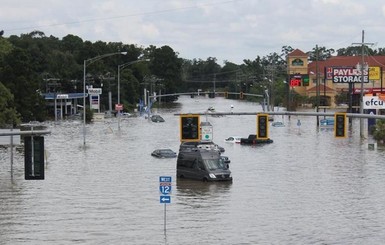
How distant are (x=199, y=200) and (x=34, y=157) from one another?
16070mm

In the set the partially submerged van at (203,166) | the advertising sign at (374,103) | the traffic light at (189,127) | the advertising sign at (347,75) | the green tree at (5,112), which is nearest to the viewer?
the traffic light at (189,127)

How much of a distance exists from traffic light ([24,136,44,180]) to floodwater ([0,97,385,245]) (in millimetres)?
3864

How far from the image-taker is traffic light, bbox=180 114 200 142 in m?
36.7

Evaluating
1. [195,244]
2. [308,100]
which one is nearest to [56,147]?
[195,244]

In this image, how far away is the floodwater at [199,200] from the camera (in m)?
35.2

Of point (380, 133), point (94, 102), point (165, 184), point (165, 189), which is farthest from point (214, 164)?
point (94, 102)

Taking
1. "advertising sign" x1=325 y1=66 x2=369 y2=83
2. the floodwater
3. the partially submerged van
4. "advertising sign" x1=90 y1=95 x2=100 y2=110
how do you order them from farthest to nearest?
"advertising sign" x1=90 y1=95 x2=100 y2=110, "advertising sign" x1=325 y1=66 x2=369 y2=83, the partially submerged van, the floodwater

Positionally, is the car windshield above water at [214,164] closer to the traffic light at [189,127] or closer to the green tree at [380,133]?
the traffic light at [189,127]

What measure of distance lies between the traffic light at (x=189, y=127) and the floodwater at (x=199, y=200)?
11.0 ft

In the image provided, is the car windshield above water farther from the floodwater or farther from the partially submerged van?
the floodwater

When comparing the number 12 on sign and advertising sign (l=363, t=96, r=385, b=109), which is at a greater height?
advertising sign (l=363, t=96, r=385, b=109)

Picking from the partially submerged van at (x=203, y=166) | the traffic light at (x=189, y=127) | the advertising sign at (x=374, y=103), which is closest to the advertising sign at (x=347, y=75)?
the advertising sign at (x=374, y=103)

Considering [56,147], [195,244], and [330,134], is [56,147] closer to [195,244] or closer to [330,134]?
[330,134]

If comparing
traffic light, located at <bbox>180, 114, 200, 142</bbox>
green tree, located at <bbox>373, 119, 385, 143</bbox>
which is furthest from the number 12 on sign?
green tree, located at <bbox>373, 119, 385, 143</bbox>
